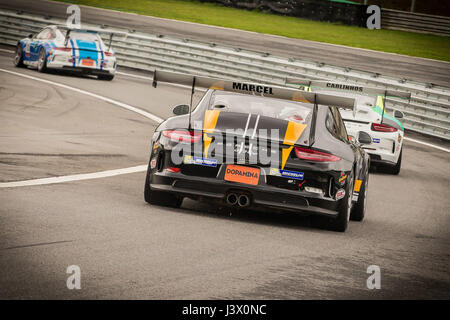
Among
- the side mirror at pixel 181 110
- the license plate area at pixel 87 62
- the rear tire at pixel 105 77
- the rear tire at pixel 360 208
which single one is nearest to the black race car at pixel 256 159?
the side mirror at pixel 181 110

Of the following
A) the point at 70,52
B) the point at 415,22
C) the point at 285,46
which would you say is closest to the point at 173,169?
the point at 70,52

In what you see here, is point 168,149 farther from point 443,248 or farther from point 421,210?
point 421,210

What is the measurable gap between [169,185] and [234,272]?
7.79 ft

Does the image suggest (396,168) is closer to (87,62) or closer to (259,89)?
(259,89)

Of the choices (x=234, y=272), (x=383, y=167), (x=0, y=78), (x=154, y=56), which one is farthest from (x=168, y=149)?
(x=154, y=56)

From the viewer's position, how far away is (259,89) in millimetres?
8492

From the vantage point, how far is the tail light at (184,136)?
333 inches

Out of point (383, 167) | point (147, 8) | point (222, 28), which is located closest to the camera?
point (383, 167)

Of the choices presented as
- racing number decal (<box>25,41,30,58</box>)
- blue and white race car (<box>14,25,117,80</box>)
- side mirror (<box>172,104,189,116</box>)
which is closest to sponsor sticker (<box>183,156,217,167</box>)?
side mirror (<box>172,104,189,116</box>)

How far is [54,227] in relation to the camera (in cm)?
722

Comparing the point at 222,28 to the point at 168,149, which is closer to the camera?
the point at 168,149

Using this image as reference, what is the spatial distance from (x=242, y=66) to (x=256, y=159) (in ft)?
61.8

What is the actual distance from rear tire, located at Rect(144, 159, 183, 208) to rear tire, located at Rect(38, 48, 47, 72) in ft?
54.6

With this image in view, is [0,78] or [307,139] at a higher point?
[307,139]
